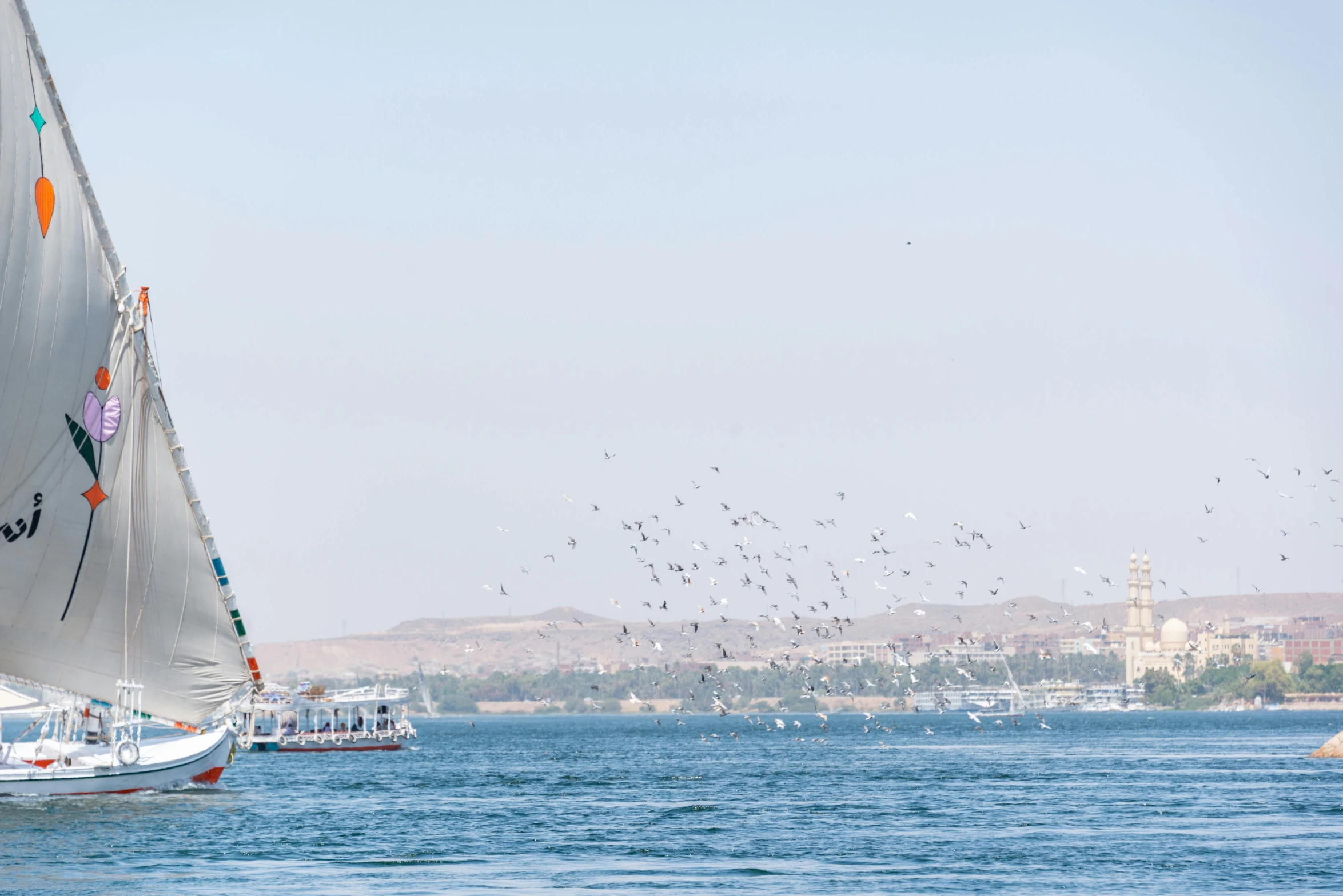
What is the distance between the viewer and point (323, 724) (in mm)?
134000

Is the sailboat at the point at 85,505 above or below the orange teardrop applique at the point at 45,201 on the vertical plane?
below

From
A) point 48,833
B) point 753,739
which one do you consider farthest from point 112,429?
point 753,739

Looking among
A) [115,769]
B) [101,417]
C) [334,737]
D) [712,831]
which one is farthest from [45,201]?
[334,737]

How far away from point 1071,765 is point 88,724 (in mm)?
51116

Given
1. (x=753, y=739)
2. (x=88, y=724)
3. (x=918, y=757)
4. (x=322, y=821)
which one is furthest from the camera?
(x=753, y=739)

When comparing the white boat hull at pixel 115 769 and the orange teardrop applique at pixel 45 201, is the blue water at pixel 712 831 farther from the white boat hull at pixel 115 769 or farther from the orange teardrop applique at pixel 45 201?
the orange teardrop applique at pixel 45 201

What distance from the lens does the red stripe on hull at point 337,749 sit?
125 metres

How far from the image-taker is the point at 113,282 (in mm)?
56406

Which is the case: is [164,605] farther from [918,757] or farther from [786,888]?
[918,757]

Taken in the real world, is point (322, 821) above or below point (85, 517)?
below

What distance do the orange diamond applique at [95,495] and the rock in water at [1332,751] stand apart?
68.0 metres

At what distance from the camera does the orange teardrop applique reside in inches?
2085

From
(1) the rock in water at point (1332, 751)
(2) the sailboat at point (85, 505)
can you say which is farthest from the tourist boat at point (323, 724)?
(1) the rock in water at point (1332, 751)

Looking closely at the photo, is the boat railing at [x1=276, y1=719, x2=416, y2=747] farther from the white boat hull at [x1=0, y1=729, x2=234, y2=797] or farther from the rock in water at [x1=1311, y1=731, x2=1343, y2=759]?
the rock in water at [x1=1311, y1=731, x2=1343, y2=759]
